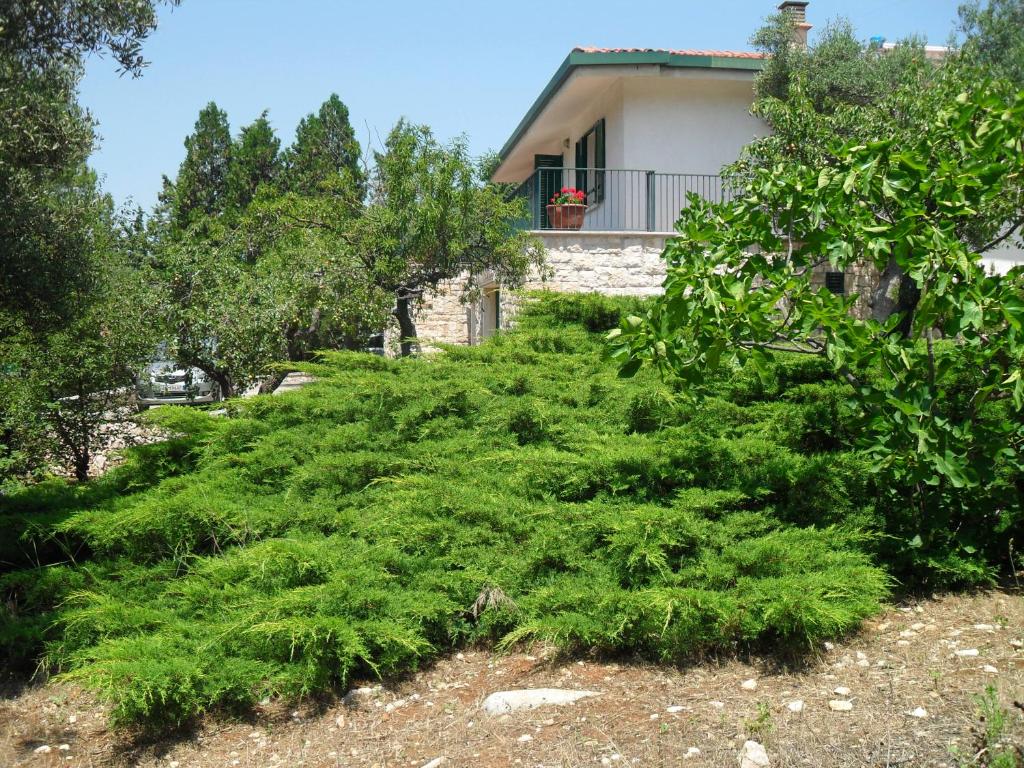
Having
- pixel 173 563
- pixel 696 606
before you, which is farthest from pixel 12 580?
pixel 696 606

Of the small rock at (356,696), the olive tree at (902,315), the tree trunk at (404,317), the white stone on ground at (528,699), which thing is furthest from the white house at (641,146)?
the white stone on ground at (528,699)

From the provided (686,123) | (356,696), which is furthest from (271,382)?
(686,123)

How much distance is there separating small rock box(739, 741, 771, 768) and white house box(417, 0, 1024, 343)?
10.4 meters

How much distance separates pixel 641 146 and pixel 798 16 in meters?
3.54

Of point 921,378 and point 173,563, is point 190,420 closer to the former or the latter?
point 173,563

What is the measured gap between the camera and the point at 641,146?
15.5 meters

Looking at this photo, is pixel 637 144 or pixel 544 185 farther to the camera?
pixel 544 185

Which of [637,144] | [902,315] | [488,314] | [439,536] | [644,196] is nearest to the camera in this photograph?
[902,315]

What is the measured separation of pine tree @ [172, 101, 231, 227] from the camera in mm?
31469

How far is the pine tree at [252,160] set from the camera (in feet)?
102

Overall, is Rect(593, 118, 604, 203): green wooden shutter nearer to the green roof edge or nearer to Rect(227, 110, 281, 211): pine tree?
the green roof edge

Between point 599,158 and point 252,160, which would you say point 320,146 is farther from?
point 599,158

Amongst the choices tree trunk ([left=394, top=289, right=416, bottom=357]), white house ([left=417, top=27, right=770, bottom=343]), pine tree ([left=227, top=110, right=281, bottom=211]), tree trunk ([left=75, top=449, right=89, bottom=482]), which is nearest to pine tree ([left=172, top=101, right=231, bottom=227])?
pine tree ([left=227, top=110, right=281, bottom=211])

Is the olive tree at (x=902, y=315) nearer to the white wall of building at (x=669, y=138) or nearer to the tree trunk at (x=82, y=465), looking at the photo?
the tree trunk at (x=82, y=465)
